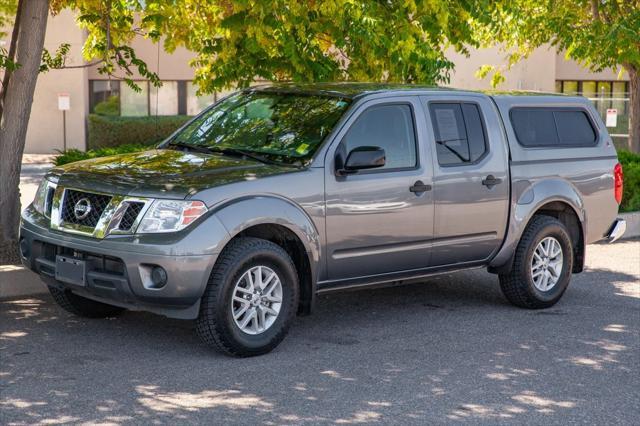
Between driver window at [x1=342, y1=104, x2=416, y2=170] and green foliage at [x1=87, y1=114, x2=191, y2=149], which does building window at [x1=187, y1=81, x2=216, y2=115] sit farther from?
driver window at [x1=342, y1=104, x2=416, y2=170]

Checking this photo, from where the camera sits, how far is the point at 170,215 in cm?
716

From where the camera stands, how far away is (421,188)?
843 cm

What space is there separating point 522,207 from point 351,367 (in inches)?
104

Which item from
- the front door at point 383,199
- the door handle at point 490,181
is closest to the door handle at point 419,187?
the front door at point 383,199

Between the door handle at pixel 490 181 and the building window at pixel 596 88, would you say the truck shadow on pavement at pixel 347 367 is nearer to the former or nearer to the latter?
the door handle at pixel 490 181

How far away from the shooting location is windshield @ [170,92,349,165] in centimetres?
811

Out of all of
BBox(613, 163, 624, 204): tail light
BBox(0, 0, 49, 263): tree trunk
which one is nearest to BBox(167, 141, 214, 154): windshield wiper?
BBox(0, 0, 49, 263): tree trunk

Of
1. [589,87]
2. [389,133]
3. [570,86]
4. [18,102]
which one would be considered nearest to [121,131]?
[570,86]

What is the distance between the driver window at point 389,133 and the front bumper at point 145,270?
156 centimetres

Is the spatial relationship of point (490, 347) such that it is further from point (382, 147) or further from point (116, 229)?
point (116, 229)

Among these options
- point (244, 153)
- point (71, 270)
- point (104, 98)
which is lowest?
point (71, 270)

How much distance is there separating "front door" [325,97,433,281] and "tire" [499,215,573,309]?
1127mm

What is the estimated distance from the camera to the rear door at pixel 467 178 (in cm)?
866

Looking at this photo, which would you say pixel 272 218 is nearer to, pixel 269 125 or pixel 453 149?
pixel 269 125
